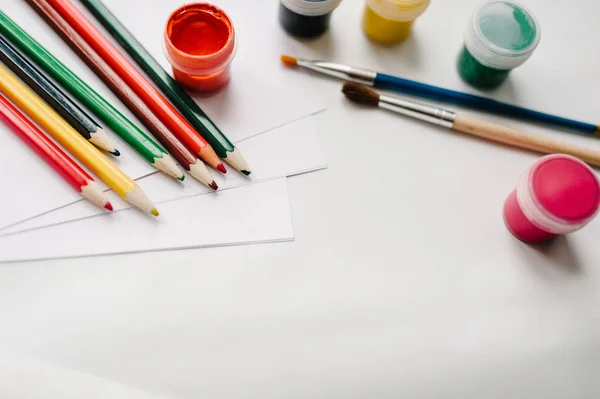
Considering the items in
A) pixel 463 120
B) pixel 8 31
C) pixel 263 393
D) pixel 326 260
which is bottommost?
pixel 263 393

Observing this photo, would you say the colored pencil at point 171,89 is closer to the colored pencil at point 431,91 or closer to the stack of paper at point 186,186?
the stack of paper at point 186,186

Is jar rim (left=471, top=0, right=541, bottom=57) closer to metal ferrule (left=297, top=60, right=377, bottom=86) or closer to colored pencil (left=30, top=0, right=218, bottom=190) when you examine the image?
metal ferrule (left=297, top=60, right=377, bottom=86)

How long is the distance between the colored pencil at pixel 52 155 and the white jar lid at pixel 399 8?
39cm

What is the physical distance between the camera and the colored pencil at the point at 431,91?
0.68 metres

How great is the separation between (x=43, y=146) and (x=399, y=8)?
0.43 meters

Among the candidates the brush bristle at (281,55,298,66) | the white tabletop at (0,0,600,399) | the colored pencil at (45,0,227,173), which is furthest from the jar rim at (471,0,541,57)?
the colored pencil at (45,0,227,173)

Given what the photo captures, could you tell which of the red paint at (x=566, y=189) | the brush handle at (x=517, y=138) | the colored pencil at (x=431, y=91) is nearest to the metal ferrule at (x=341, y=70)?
the colored pencil at (x=431, y=91)

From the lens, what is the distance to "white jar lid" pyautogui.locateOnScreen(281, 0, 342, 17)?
645 mm

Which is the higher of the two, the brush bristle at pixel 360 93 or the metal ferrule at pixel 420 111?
the brush bristle at pixel 360 93

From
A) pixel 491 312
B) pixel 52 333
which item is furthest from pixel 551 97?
pixel 52 333

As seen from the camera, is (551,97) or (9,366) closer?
(9,366)

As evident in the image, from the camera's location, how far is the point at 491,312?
1.99 feet

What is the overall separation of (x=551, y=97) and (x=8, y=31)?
0.66m

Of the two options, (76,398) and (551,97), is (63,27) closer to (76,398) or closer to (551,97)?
(76,398)
